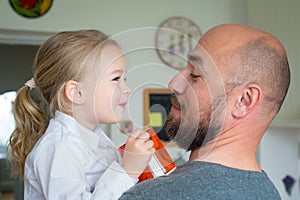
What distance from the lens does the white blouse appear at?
828mm

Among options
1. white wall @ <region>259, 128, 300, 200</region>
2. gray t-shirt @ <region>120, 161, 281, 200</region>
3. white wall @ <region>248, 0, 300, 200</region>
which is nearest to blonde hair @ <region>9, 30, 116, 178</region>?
gray t-shirt @ <region>120, 161, 281, 200</region>

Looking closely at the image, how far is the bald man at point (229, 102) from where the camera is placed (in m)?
0.67

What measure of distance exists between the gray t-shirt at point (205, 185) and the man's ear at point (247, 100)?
0.10 m

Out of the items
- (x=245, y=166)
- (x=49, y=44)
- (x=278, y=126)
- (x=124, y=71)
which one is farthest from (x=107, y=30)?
(x=245, y=166)

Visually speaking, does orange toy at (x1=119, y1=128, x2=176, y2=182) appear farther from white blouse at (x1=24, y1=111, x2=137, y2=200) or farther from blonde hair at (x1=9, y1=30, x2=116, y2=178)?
blonde hair at (x1=9, y1=30, x2=116, y2=178)

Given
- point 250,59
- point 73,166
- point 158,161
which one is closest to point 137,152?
point 158,161

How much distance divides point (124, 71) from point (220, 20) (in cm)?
198

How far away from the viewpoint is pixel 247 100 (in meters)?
0.68

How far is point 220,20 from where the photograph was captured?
2627 millimetres

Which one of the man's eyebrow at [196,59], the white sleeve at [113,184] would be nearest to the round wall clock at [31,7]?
the white sleeve at [113,184]

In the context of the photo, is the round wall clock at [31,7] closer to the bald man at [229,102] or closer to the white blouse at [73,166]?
the white blouse at [73,166]

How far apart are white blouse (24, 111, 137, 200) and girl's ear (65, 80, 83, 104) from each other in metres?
0.05

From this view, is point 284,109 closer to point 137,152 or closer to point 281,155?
point 281,155

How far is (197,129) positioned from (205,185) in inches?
4.6
